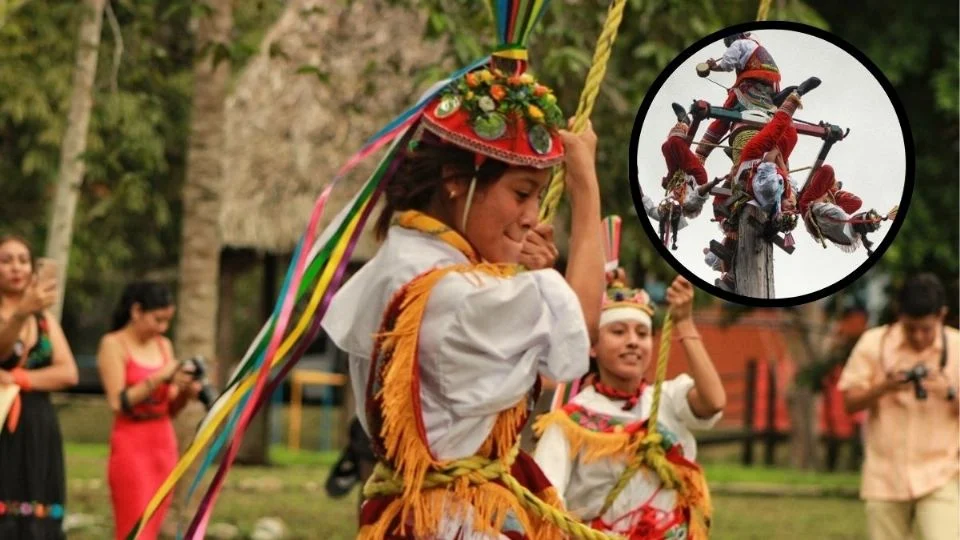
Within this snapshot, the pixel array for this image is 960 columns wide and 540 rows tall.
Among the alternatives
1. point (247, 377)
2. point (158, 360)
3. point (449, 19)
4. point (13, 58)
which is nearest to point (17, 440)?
point (158, 360)

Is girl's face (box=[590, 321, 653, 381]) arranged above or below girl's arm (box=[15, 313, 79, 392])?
above

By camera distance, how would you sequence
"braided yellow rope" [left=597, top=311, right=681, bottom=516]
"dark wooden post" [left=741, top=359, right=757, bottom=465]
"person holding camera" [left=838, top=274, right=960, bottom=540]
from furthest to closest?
"dark wooden post" [left=741, top=359, right=757, bottom=465], "person holding camera" [left=838, top=274, right=960, bottom=540], "braided yellow rope" [left=597, top=311, right=681, bottom=516]

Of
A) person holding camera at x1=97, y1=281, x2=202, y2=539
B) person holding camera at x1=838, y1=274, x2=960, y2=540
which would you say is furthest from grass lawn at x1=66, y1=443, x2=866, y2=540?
person holding camera at x1=838, y1=274, x2=960, y2=540

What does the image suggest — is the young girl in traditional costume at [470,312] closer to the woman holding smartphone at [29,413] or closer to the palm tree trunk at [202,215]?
the woman holding smartphone at [29,413]

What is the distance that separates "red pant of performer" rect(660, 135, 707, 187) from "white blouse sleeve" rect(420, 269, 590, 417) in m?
0.38

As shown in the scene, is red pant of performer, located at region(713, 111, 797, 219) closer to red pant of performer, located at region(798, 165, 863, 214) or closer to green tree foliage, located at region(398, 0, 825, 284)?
red pant of performer, located at region(798, 165, 863, 214)

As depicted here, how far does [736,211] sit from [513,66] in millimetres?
637

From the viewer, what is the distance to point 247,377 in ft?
15.2

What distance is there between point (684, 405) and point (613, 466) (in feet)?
1.13

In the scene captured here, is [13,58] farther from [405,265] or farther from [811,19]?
[405,265]

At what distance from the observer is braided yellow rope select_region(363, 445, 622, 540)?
14.5ft

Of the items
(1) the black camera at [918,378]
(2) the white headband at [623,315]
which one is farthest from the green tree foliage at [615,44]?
(2) the white headband at [623,315]

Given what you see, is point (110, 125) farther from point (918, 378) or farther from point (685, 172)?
point (685, 172)

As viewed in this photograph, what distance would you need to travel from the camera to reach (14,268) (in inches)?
319
